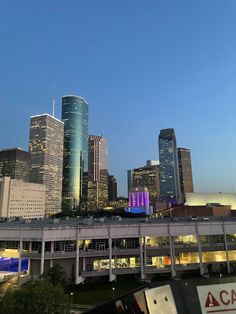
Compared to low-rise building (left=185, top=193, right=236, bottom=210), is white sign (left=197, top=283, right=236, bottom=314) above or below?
below

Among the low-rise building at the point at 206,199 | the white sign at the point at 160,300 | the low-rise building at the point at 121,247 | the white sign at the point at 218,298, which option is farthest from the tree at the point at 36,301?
the low-rise building at the point at 206,199

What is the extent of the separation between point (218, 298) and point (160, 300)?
84.9 inches

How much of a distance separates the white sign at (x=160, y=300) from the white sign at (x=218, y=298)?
1103mm

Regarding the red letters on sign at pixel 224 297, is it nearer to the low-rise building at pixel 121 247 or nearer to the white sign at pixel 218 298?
the white sign at pixel 218 298

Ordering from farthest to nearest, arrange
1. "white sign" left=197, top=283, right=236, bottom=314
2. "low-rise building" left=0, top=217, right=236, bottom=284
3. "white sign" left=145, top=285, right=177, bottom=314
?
1. "low-rise building" left=0, top=217, right=236, bottom=284
2. "white sign" left=197, top=283, right=236, bottom=314
3. "white sign" left=145, top=285, right=177, bottom=314

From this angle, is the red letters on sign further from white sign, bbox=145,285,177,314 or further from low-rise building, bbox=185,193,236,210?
low-rise building, bbox=185,193,236,210

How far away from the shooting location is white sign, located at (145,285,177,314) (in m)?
10.9

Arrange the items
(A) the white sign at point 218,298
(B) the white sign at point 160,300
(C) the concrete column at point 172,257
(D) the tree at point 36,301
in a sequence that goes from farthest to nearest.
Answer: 1. (C) the concrete column at point 172,257
2. (D) the tree at point 36,301
3. (A) the white sign at point 218,298
4. (B) the white sign at point 160,300

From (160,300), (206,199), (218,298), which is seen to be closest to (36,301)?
(160,300)

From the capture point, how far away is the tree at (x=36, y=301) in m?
29.4

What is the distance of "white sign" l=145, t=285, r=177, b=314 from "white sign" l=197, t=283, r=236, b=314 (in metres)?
1.10

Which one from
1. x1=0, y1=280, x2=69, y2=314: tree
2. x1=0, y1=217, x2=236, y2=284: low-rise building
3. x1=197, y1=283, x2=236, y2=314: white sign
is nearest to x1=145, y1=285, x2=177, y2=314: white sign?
x1=197, y1=283, x2=236, y2=314: white sign

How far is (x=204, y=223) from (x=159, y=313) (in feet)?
226

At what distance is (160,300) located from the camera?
1107 centimetres
